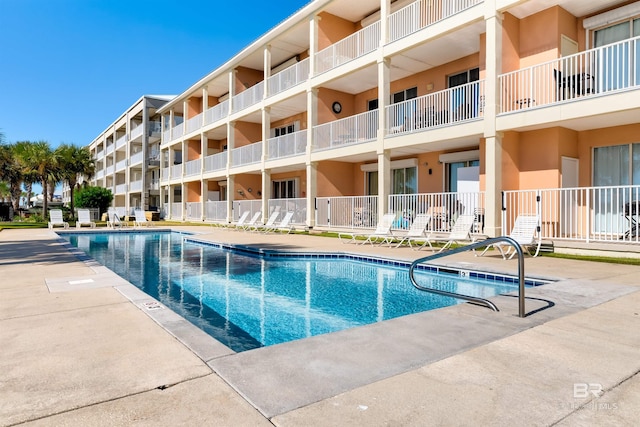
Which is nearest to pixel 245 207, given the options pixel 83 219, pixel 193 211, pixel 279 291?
pixel 193 211

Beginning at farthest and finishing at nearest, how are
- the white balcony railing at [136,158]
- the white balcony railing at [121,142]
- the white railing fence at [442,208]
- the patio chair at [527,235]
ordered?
the white balcony railing at [121,142] < the white balcony railing at [136,158] < the white railing fence at [442,208] < the patio chair at [527,235]

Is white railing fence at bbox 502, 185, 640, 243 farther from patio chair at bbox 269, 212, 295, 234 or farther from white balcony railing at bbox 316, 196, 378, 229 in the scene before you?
patio chair at bbox 269, 212, 295, 234

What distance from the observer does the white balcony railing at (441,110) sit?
39.0ft

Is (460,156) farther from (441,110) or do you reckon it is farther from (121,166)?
(121,166)

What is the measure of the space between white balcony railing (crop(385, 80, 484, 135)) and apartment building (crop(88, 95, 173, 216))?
2489 cm

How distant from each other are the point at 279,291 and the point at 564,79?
9.47m

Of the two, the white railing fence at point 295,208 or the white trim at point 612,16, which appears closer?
the white trim at point 612,16

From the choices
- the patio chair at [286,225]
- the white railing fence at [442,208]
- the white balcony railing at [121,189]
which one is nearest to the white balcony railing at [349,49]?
the white railing fence at [442,208]

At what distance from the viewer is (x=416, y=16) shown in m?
13.1

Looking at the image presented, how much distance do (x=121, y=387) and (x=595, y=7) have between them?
1378 centimetres

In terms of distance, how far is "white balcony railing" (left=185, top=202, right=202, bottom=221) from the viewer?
86.5 ft

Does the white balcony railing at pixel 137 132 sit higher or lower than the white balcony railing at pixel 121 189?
higher

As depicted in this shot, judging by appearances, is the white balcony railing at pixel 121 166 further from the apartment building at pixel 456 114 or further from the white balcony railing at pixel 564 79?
the white balcony railing at pixel 564 79

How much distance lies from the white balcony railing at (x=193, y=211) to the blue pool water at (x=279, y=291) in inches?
596
